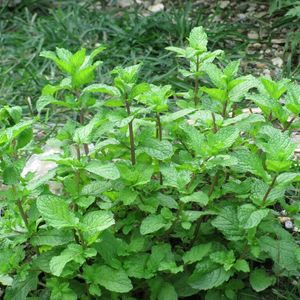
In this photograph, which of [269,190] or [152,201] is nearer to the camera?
[269,190]

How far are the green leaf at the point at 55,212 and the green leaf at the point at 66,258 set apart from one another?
0.07m

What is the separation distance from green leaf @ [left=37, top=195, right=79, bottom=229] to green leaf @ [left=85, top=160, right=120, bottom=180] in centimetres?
12

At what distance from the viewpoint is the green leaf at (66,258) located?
1.66 m

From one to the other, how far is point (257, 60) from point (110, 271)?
7.99 ft

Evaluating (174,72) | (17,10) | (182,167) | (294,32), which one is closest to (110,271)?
(182,167)

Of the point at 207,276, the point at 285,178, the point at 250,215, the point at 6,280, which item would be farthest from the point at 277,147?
the point at 6,280

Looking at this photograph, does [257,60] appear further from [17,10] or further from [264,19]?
[17,10]

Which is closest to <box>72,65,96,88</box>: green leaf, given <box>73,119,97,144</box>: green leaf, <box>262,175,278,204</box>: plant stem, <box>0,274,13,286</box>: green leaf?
<box>73,119,97,144</box>: green leaf

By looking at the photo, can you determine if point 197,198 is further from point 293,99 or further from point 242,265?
point 293,99

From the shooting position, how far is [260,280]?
6.30 feet

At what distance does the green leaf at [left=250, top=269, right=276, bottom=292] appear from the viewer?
1896 mm

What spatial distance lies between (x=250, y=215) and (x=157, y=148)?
13.6 inches

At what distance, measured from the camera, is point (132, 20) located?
4.43 meters

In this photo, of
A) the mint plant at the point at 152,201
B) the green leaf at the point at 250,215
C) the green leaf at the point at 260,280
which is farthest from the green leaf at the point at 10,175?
the green leaf at the point at 260,280
